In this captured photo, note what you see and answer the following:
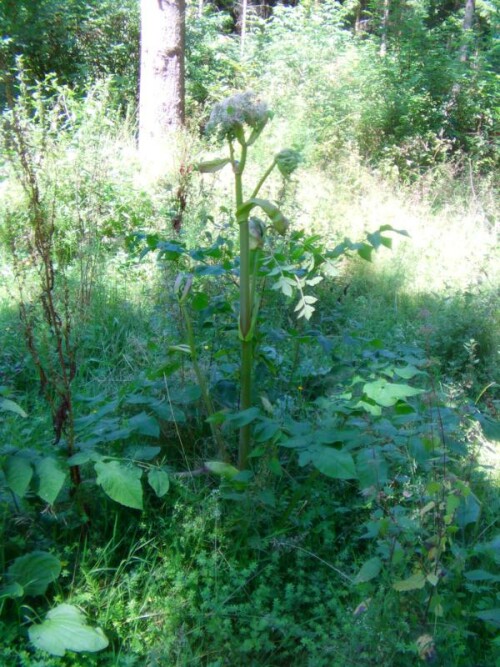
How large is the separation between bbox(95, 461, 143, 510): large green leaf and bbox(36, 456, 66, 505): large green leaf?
14 cm

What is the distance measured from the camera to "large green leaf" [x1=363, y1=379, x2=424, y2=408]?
2098mm

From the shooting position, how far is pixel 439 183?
26.7ft

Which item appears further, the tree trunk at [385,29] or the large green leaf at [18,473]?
the tree trunk at [385,29]

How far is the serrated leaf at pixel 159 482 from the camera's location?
204 centimetres

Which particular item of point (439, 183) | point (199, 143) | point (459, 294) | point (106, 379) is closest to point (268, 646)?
point (106, 379)

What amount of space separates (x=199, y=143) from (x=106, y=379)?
476 cm

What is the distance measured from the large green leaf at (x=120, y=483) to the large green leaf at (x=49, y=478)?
5.5 inches

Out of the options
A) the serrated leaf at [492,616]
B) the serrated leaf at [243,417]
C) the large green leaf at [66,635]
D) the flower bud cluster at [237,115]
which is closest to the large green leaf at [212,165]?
the flower bud cluster at [237,115]

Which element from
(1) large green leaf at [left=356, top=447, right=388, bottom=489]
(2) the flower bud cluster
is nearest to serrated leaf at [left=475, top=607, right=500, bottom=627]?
(1) large green leaf at [left=356, top=447, right=388, bottom=489]

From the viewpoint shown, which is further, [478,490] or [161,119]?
[161,119]

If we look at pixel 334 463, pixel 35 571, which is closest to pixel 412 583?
pixel 334 463

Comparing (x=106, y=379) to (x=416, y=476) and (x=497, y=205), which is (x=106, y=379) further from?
(x=497, y=205)

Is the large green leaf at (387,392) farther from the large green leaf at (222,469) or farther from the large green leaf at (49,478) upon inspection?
the large green leaf at (49,478)

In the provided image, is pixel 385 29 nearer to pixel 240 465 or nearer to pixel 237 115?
pixel 237 115
